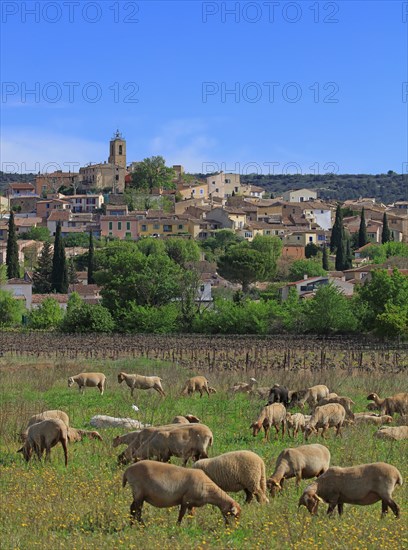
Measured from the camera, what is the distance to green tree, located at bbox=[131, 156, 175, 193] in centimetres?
13388

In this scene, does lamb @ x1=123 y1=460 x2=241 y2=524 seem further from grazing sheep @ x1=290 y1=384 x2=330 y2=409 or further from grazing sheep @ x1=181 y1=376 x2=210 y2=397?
grazing sheep @ x1=181 y1=376 x2=210 y2=397

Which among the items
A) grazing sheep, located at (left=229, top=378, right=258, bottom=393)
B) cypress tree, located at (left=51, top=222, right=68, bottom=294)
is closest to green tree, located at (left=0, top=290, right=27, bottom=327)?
cypress tree, located at (left=51, top=222, right=68, bottom=294)

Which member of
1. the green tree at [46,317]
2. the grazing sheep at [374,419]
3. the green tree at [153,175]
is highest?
the green tree at [153,175]

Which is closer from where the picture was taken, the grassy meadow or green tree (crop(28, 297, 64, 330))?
the grassy meadow

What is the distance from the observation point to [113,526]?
435 inches

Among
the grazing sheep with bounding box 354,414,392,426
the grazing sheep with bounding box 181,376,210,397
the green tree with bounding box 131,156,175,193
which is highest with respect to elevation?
the green tree with bounding box 131,156,175,193

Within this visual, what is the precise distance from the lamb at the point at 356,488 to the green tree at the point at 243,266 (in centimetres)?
6722

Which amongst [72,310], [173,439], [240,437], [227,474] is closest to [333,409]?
[240,437]

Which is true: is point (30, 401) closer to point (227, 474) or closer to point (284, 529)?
point (227, 474)

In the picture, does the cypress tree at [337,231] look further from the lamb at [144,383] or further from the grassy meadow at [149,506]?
the grassy meadow at [149,506]

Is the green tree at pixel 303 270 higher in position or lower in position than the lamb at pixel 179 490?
higher

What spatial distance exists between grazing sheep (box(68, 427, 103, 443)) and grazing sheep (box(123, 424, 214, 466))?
261 centimetres

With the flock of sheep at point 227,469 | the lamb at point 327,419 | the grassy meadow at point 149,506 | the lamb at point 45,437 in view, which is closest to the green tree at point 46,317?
the grassy meadow at point 149,506

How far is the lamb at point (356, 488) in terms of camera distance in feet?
37.0
